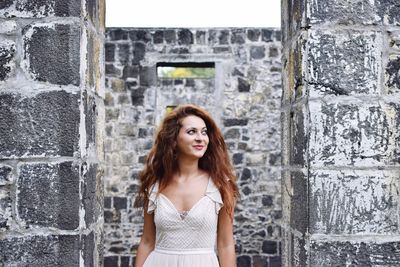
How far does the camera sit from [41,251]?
2746 millimetres

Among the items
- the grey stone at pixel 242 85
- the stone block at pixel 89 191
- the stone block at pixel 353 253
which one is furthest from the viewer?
the grey stone at pixel 242 85

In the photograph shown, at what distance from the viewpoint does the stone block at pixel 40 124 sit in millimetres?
2773

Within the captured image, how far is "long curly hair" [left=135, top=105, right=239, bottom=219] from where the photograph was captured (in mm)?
3592

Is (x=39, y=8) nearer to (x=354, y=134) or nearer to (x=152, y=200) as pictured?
(x=152, y=200)

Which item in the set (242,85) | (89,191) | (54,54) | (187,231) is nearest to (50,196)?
(89,191)

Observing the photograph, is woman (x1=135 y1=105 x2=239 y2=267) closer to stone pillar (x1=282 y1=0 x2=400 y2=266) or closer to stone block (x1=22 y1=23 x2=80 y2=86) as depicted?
stone pillar (x1=282 y1=0 x2=400 y2=266)

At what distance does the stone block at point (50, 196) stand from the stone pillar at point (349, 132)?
1.05 meters

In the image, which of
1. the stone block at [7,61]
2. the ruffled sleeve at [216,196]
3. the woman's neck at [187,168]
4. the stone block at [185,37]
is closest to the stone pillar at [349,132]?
the ruffled sleeve at [216,196]

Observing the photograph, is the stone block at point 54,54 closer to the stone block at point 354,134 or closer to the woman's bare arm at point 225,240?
the stone block at point 354,134

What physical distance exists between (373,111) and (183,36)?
6.15 m

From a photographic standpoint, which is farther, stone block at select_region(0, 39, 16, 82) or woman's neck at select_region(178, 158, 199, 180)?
woman's neck at select_region(178, 158, 199, 180)

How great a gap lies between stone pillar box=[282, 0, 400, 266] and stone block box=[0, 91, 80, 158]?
1063 mm

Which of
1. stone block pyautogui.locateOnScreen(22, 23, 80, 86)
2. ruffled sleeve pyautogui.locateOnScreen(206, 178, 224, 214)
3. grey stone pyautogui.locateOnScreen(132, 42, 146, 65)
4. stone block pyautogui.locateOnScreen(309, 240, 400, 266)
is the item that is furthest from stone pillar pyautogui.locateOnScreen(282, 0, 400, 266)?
grey stone pyautogui.locateOnScreen(132, 42, 146, 65)

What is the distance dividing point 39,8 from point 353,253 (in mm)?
1817
